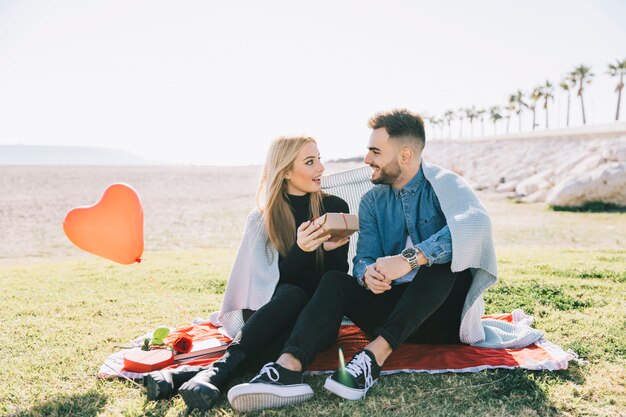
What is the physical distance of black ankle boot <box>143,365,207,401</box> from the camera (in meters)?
3.17

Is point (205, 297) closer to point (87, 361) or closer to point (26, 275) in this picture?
A: point (87, 361)

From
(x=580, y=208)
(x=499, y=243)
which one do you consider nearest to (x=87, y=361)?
(x=499, y=243)

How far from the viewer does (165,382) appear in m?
3.18

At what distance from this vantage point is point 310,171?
413 centimetres

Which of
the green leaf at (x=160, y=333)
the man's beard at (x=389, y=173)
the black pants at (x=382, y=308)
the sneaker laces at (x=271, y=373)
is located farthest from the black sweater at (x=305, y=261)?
the green leaf at (x=160, y=333)

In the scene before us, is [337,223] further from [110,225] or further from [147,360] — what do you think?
[110,225]

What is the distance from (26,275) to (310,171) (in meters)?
6.42

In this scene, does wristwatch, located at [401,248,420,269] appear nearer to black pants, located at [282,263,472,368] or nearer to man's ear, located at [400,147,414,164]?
black pants, located at [282,263,472,368]

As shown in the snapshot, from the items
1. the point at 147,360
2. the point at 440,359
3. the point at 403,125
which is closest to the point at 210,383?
the point at 147,360

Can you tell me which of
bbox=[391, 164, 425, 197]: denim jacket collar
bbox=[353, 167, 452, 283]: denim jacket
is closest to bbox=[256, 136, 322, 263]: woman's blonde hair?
bbox=[353, 167, 452, 283]: denim jacket

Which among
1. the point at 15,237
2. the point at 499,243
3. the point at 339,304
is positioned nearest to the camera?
the point at 339,304

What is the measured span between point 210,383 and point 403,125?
230cm

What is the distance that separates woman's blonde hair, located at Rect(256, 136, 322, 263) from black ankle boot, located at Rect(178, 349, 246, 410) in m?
1.05

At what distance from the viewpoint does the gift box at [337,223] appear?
11.1 feet
